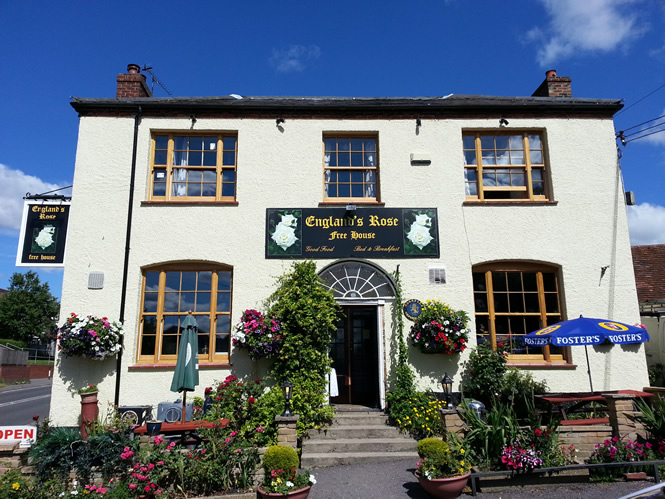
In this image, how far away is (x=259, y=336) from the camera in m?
9.12

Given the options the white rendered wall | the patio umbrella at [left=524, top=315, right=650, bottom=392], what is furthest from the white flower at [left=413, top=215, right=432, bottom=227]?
the patio umbrella at [left=524, top=315, right=650, bottom=392]

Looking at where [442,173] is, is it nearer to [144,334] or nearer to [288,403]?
[288,403]

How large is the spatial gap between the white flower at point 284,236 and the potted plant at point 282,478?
488 cm

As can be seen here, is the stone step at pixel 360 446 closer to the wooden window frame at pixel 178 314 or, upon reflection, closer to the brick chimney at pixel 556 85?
the wooden window frame at pixel 178 314

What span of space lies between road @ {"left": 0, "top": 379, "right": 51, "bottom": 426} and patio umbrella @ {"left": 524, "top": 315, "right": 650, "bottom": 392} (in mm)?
11724

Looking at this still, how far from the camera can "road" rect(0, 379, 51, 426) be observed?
13.6 m

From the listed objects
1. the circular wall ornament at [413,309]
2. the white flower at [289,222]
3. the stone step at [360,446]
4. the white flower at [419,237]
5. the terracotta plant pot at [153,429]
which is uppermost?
the white flower at [289,222]

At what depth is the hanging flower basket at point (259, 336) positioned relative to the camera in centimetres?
904

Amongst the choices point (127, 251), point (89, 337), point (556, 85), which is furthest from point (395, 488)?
point (556, 85)

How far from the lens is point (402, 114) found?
1084 cm

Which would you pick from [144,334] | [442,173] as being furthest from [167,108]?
[442,173]

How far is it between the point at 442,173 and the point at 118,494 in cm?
885

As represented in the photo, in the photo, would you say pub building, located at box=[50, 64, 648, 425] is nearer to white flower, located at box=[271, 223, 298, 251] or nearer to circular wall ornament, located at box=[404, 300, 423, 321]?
white flower, located at box=[271, 223, 298, 251]

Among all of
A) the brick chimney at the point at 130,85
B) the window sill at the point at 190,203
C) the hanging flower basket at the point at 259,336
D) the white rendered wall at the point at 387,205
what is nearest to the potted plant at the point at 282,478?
the hanging flower basket at the point at 259,336
